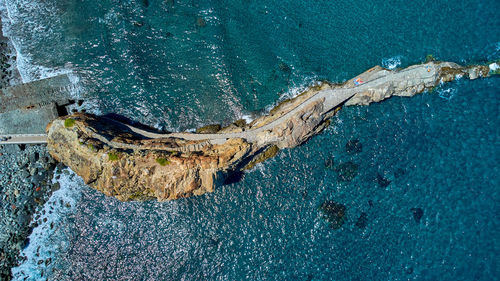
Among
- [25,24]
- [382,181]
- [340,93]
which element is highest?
[340,93]

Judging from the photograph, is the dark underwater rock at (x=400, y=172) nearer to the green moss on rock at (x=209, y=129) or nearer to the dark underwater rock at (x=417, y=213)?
the dark underwater rock at (x=417, y=213)

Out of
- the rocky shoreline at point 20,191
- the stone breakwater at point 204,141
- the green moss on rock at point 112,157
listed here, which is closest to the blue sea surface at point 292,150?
the stone breakwater at point 204,141

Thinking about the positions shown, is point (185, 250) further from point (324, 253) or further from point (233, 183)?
point (324, 253)

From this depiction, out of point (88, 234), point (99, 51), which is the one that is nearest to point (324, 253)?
point (88, 234)

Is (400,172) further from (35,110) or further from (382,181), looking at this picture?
(35,110)

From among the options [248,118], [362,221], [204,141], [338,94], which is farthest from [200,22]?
[362,221]

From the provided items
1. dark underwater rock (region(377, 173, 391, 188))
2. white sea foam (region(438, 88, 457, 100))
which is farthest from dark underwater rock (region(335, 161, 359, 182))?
white sea foam (region(438, 88, 457, 100))
